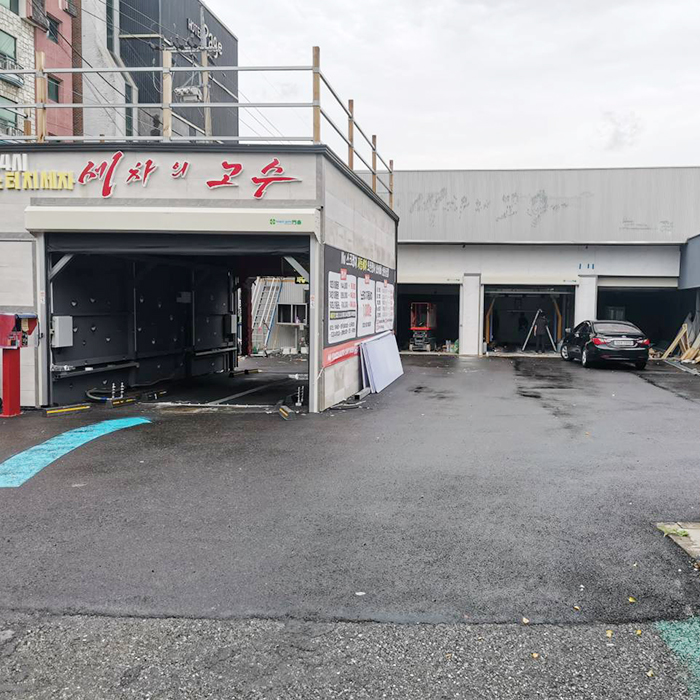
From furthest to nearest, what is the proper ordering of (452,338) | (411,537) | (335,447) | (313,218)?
(452,338), (313,218), (335,447), (411,537)

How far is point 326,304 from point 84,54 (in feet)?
105

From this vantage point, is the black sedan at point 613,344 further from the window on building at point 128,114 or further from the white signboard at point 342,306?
the window on building at point 128,114

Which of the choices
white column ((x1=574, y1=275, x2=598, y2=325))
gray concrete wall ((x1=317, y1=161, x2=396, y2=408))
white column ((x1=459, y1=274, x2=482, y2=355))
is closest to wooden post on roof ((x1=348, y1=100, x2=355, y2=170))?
gray concrete wall ((x1=317, y1=161, x2=396, y2=408))

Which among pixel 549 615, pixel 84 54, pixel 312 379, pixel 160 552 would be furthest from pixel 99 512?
pixel 84 54

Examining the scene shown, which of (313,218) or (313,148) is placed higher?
(313,148)

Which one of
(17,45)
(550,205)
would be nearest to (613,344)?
(550,205)

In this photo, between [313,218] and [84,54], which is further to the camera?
[84,54]

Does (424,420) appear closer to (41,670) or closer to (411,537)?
(411,537)

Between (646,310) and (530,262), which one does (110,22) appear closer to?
(530,262)

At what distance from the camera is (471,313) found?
2627cm

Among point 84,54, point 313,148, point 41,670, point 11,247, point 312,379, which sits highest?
point 84,54

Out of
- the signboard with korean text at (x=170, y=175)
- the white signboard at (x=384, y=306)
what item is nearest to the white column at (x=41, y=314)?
the signboard with korean text at (x=170, y=175)

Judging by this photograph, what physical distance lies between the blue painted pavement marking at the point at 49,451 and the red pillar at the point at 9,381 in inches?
68.5

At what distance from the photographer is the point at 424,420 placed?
428 inches
